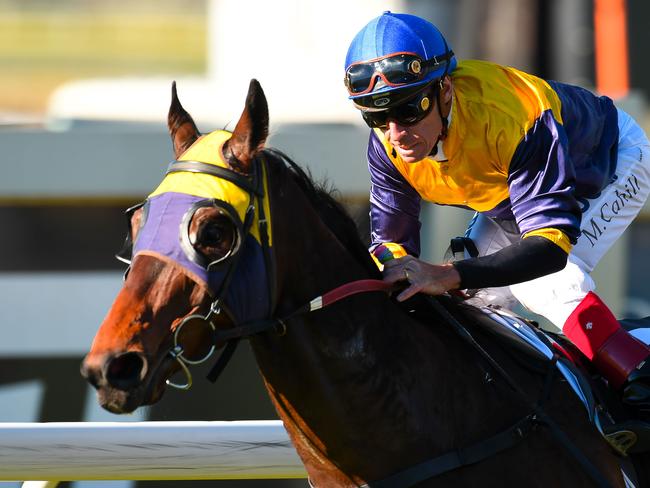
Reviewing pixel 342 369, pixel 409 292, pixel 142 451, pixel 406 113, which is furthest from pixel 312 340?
pixel 142 451

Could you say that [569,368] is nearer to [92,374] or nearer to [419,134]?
[419,134]

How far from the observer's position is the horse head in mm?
1887

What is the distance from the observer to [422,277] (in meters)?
2.29

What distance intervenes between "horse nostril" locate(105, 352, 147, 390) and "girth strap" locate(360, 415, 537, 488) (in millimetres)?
636

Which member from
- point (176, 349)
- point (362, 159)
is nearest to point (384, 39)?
point (176, 349)

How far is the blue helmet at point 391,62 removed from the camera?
2.38m

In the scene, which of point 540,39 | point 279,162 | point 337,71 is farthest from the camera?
point 540,39

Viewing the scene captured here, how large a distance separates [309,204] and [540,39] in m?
7.27

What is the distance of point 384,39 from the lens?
2420 millimetres

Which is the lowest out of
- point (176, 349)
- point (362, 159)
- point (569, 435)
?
point (362, 159)

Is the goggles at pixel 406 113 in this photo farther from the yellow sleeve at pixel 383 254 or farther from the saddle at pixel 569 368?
the saddle at pixel 569 368

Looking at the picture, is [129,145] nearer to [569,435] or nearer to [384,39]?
[384,39]

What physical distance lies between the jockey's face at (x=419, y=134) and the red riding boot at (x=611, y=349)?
1.96 feet

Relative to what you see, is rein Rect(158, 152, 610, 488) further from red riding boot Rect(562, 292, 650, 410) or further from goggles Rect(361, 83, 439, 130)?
goggles Rect(361, 83, 439, 130)
